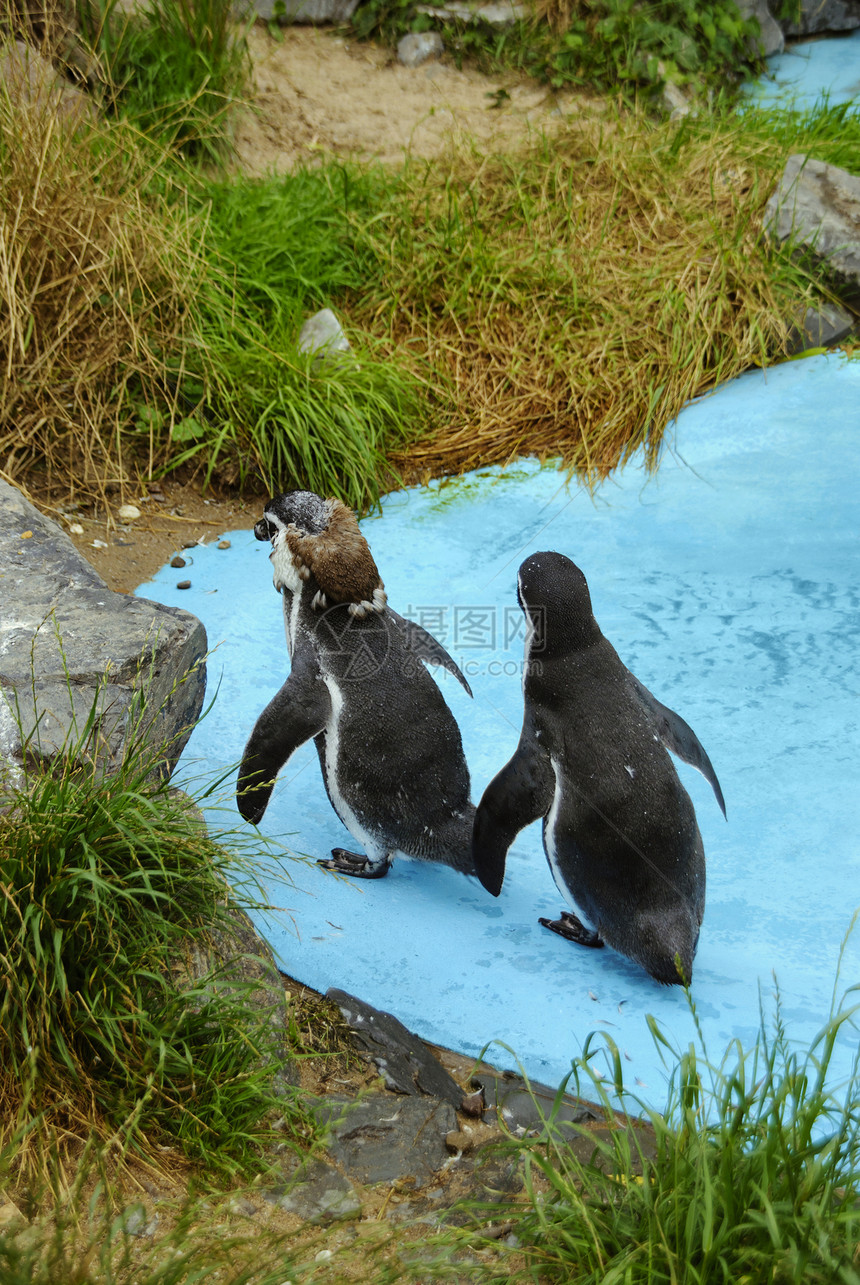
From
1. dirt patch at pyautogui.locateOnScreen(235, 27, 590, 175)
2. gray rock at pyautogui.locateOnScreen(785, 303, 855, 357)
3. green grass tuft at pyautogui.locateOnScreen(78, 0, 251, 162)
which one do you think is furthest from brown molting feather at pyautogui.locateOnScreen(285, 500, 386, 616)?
dirt patch at pyautogui.locateOnScreen(235, 27, 590, 175)

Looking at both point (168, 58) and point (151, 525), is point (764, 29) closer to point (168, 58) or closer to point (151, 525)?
point (168, 58)

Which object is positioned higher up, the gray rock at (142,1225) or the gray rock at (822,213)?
the gray rock at (822,213)

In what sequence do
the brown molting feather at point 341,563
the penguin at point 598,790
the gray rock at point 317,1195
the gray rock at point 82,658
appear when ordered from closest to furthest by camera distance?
1. the gray rock at point 317,1195
2. the gray rock at point 82,658
3. the penguin at point 598,790
4. the brown molting feather at point 341,563

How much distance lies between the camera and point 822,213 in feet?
16.9

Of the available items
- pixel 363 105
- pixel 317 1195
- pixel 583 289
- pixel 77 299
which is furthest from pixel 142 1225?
pixel 363 105

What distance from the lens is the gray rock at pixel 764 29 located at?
25.3ft

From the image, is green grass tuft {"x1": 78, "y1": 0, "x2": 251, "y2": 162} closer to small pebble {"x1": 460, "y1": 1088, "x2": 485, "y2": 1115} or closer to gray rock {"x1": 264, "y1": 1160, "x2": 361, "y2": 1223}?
small pebble {"x1": 460, "y1": 1088, "x2": 485, "y2": 1115}

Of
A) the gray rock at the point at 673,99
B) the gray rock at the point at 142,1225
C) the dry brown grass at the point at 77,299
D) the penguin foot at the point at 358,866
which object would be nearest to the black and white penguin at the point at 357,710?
the penguin foot at the point at 358,866

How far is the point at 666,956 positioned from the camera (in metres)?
2.39

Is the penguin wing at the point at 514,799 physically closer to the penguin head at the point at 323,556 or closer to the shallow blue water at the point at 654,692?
the shallow blue water at the point at 654,692

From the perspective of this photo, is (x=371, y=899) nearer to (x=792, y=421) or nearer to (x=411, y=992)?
(x=411, y=992)

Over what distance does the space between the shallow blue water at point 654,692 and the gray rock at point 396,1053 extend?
0.42ft

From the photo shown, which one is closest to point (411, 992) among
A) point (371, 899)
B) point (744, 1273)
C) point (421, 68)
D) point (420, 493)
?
point (371, 899)

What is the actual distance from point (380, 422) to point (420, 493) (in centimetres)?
36
